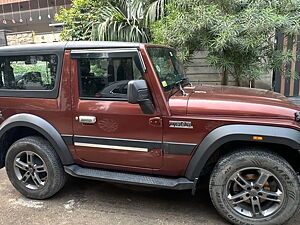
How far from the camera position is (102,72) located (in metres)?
2.84

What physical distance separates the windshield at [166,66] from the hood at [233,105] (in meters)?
0.22

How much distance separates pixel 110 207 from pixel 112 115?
1.12m

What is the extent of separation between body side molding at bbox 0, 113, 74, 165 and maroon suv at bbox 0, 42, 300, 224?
1 centimetres

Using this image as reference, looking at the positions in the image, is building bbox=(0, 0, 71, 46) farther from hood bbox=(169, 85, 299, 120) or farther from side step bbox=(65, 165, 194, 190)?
hood bbox=(169, 85, 299, 120)

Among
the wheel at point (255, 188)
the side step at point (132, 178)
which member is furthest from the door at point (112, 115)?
the wheel at point (255, 188)

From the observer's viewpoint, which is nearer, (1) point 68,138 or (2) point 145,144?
(2) point 145,144

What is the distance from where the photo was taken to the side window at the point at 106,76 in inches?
108

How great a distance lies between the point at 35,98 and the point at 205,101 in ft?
6.32

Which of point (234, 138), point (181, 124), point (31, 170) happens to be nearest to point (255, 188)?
point (234, 138)

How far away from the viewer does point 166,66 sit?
3.10 metres

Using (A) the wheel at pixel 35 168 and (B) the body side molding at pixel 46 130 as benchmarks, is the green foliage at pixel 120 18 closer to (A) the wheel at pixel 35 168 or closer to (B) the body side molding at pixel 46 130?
(B) the body side molding at pixel 46 130

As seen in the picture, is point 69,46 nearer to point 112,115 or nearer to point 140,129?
point 112,115

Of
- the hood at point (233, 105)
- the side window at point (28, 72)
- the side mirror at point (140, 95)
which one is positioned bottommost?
the hood at point (233, 105)

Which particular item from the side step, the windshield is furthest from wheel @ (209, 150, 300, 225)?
the windshield
